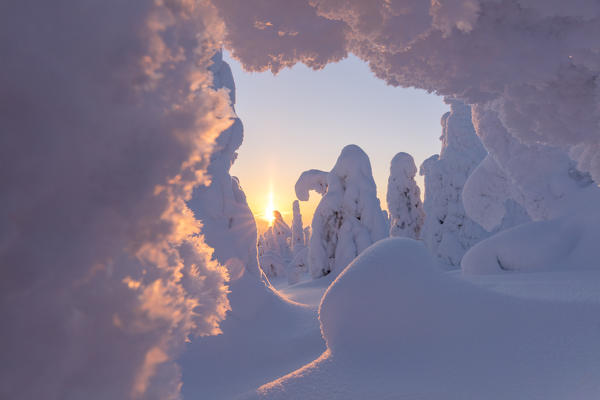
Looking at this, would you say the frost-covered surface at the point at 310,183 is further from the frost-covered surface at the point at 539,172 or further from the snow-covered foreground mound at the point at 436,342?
the snow-covered foreground mound at the point at 436,342

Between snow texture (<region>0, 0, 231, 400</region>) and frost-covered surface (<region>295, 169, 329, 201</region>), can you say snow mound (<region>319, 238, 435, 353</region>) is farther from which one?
frost-covered surface (<region>295, 169, 329, 201</region>)

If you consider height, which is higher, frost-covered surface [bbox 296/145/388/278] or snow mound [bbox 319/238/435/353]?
frost-covered surface [bbox 296/145/388/278]

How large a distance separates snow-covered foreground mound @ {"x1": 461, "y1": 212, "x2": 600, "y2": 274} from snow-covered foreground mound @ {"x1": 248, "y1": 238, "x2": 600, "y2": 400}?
136 inches

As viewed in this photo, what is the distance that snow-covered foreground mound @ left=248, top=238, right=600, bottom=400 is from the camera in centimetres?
198

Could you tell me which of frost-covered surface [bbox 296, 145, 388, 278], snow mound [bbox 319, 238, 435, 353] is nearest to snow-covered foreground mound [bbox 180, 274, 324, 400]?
snow mound [bbox 319, 238, 435, 353]

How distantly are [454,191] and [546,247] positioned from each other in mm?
9653

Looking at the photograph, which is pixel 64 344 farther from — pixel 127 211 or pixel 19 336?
pixel 127 211

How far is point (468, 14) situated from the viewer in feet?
5.57

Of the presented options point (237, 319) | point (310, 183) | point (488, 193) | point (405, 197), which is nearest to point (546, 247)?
point (488, 193)

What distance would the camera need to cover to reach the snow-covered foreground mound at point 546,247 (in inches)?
198

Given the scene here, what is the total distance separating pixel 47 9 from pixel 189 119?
0.40 m

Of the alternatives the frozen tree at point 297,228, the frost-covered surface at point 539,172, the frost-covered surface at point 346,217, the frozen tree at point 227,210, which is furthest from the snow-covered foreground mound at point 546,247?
the frozen tree at point 297,228

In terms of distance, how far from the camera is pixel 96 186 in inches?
32.5

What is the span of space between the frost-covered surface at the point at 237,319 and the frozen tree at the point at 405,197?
11.6 m
